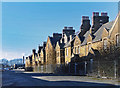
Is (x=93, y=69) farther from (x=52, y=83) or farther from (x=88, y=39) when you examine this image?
(x=88, y=39)

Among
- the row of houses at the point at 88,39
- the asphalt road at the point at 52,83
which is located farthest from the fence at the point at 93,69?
the asphalt road at the point at 52,83

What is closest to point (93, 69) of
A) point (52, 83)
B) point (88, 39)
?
point (52, 83)

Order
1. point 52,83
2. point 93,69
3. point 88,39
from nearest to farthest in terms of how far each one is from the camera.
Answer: point 52,83
point 93,69
point 88,39

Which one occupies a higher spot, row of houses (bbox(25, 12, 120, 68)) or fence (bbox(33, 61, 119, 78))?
row of houses (bbox(25, 12, 120, 68))

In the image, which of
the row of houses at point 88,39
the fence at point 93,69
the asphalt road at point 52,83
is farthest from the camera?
the row of houses at point 88,39

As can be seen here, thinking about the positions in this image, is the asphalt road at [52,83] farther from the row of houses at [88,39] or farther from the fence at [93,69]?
the row of houses at [88,39]

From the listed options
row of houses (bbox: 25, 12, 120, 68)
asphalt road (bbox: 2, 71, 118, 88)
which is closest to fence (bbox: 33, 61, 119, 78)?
row of houses (bbox: 25, 12, 120, 68)

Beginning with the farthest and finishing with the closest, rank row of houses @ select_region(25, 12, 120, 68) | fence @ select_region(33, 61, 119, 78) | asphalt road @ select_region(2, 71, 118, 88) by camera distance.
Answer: row of houses @ select_region(25, 12, 120, 68), fence @ select_region(33, 61, 119, 78), asphalt road @ select_region(2, 71, 118, 88)

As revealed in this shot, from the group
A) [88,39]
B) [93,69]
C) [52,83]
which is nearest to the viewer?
[52,83]

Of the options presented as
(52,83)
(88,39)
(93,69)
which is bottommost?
(52,83)

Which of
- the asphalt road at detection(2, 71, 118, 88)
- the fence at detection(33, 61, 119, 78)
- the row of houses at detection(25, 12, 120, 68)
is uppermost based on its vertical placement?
the row of houses at detection(25, 12, 120, 68)

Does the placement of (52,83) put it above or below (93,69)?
below

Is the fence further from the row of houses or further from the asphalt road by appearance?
the asphalt road

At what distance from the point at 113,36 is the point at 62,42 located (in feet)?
93.4
